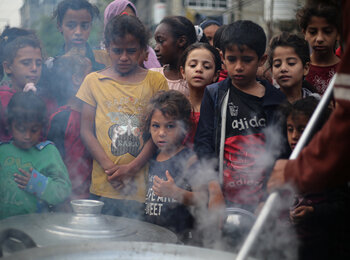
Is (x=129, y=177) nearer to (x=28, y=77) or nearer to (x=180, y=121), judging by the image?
(x=180, y=121)

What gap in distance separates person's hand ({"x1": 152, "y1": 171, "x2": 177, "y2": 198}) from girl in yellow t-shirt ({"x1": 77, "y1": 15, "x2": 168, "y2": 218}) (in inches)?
7.9

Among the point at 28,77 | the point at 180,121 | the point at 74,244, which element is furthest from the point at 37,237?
the point at 28,77

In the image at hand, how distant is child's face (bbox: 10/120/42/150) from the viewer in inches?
106

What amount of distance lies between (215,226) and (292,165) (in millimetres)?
1109

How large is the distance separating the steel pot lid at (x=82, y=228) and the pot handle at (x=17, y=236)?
0.07 meters

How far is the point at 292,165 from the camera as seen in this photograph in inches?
58.9

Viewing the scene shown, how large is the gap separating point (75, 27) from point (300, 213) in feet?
6.73

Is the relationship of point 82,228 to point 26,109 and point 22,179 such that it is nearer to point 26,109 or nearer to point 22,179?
point 22,179

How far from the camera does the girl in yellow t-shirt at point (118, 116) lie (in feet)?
9.23

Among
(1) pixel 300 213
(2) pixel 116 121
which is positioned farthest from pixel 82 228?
(1) pixel 300 213

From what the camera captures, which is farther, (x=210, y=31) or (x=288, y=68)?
(x=210, y=31)

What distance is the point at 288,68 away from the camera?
9.32ft

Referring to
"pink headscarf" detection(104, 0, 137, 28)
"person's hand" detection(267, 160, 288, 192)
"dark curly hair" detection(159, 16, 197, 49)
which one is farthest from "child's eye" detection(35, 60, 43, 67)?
"person's hand" detection(267, 160, 288, 192)

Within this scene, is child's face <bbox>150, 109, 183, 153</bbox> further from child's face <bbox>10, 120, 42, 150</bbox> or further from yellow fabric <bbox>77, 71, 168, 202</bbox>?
child's face <bbox>10, 120, 42, 150</bbox>
